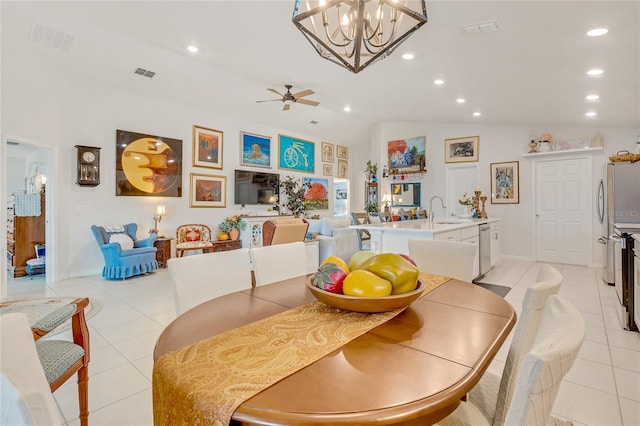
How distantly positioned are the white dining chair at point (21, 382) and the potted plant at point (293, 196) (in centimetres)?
780

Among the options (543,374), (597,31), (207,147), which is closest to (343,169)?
(207,147)

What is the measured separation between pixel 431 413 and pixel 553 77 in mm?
4503

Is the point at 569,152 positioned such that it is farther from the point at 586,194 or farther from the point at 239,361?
the point at 239,361

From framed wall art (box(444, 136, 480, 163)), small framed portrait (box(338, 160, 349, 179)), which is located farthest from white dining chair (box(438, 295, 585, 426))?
small framed portrait (box(338, 160, 349, 179))

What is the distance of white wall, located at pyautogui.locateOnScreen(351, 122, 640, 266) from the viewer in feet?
18.5

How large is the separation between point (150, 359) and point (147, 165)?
461 cm

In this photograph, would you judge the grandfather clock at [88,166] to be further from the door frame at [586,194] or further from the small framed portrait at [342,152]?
the door frame at [586,194]

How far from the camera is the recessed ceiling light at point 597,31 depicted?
267 centimetres

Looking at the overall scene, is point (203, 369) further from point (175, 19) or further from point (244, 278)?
point (175, 19)

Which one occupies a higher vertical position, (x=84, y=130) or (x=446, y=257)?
(x=84, y=130)

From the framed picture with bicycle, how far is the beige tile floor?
4962 mm

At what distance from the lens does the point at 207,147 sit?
6934mm

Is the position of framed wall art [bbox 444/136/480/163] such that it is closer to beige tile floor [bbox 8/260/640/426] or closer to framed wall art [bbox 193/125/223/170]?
beige tile floor [bbox 8/260/640/426]

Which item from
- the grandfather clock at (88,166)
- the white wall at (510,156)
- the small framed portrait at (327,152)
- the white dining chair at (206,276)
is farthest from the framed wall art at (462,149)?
the grandfather clock at (88,166)
